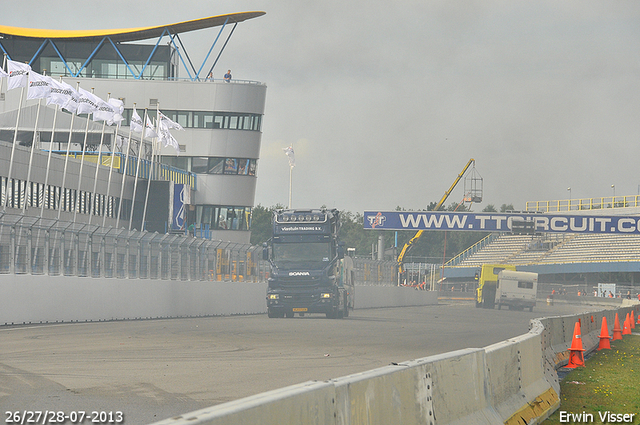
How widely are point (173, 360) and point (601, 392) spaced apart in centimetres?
663

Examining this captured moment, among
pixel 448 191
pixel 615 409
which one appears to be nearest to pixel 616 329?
pixel 615 409

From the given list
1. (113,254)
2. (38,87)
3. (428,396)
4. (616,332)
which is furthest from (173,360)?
(38,87)

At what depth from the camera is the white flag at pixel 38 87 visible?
3816 centimetres

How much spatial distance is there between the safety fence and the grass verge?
1451 centimetres

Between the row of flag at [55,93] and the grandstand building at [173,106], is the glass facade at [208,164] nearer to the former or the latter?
the grandstand building at [173,106]

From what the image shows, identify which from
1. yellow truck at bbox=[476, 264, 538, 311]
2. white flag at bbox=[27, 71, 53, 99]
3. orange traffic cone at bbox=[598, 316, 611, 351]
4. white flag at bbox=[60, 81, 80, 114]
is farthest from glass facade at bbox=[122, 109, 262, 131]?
orange traffic cone at bbox=[598, 316, 611, 351]

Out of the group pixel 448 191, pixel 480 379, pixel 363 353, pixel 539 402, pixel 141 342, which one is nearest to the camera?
pixel 480 379

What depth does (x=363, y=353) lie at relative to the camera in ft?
53.2

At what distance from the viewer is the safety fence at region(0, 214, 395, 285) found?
2312cm

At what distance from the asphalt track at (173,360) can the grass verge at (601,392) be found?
2936 mm

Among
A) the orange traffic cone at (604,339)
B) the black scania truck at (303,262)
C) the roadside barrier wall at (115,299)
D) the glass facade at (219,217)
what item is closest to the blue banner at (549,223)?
the glass facade at (219,217)

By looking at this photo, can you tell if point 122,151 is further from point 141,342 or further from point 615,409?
point 615,409

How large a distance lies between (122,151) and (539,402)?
61.3 m

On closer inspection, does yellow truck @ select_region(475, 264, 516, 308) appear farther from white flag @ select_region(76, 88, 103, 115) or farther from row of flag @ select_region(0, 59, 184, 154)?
white flag @ select_region(76, 88, 103, 115)
